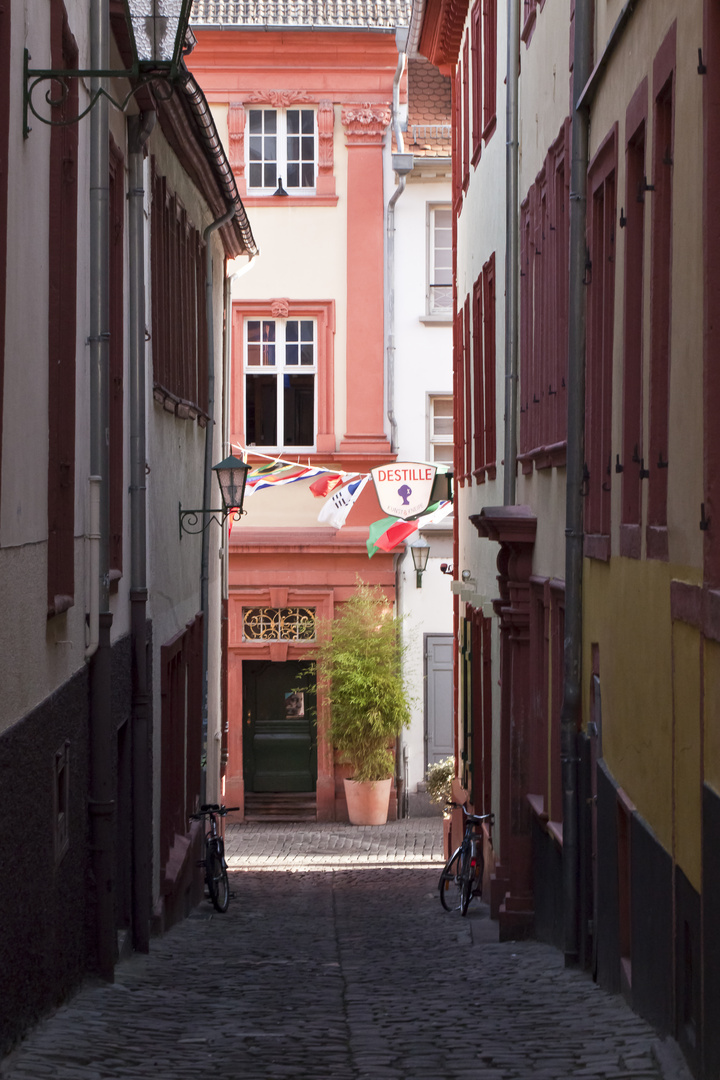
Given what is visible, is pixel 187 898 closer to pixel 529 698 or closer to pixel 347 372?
pixel 529 698

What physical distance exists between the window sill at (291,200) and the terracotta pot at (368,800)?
9.27 meters

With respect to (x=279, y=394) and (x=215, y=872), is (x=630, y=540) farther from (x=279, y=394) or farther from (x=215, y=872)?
(x=279, y=394)

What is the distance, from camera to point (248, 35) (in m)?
26.4

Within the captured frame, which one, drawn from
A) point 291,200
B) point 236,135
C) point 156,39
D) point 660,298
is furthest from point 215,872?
point 236,135

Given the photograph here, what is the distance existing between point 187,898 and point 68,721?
770cm

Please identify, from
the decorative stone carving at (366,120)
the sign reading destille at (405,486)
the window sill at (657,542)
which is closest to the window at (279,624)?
the sign reading destille at (405,486)

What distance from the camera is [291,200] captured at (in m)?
26.6

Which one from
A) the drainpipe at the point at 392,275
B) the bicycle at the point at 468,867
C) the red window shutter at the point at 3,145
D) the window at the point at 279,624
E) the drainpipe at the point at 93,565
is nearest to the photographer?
the red window shutter at the point at 3,145

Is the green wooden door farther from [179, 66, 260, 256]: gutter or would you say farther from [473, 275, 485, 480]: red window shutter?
[473, 275, 485, 480]: red window shutter

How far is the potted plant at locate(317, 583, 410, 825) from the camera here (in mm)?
24750

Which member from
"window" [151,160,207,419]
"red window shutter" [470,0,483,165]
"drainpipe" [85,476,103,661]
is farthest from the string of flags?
"drainpipe" [85,476,103,661]

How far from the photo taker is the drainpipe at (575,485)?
989cm

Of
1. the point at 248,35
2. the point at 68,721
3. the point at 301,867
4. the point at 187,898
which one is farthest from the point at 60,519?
the point at 248,35

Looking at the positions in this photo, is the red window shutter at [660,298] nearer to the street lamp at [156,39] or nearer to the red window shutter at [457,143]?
the street lamp at [156,39]
